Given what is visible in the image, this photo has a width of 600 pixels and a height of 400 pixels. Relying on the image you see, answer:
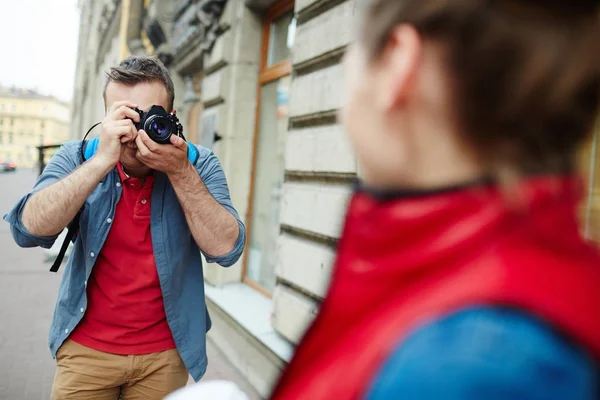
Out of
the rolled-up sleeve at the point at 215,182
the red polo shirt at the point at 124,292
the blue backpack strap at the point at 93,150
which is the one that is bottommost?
the red polo shirt at the point at 124,292

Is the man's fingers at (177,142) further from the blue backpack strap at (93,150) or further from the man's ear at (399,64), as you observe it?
the man's ear at (399,64)

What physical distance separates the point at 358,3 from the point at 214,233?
6.66 ft

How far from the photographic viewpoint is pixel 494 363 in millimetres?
476

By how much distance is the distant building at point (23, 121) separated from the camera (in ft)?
292

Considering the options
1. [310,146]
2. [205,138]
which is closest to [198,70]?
[205,138]

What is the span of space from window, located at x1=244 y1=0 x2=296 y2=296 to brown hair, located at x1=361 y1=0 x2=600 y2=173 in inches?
173

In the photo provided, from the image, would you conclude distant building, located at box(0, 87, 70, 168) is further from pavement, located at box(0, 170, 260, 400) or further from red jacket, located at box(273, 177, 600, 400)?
red jacket, located at box(273, 177, 600, 400)

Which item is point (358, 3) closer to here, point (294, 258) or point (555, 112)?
point (294, 258)

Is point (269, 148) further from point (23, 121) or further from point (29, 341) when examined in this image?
point (23, 121)

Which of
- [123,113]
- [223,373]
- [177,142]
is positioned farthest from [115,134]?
[223,373]

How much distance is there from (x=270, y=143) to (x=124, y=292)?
354 cm

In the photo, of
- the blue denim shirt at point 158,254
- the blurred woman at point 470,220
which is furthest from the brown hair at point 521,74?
the blue denim shirt at point 158,254

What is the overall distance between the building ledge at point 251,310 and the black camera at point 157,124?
220 cm

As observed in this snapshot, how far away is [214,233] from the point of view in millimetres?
1879
